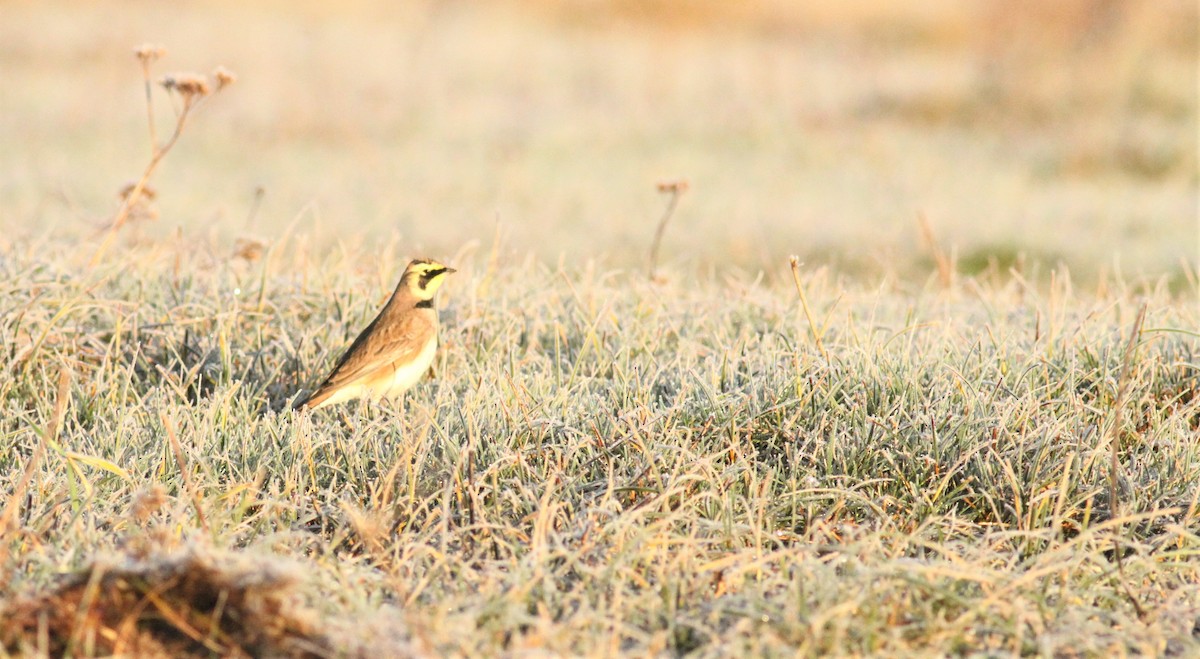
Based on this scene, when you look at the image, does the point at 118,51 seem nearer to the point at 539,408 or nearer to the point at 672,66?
the point at 672,66

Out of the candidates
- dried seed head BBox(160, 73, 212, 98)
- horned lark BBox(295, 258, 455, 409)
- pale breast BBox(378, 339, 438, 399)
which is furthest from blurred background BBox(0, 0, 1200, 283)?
pale breast BBox(378, 339, 438, 399)

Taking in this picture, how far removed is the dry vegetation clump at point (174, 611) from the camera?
8.58 feet

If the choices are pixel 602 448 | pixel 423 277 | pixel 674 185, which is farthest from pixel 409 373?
pixel 674 185

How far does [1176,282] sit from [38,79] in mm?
12271

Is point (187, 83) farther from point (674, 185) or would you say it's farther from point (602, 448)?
point (602, 448)

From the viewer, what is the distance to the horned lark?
13.7 feet

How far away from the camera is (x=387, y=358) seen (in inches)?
165

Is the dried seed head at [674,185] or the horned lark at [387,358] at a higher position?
the dried seed head at [674,185]

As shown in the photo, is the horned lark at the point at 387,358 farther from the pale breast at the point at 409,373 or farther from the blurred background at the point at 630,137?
the blurred background at the point at 630,137

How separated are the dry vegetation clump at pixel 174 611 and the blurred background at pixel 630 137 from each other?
296cm

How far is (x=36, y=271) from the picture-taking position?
15.7 feet

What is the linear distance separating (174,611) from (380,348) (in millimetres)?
1674

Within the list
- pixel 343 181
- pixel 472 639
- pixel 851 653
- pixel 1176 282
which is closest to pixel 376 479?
pixel 472 639

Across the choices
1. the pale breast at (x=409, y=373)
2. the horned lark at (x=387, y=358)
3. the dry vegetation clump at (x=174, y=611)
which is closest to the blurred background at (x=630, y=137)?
the horned lark at (x=387, y=358)
